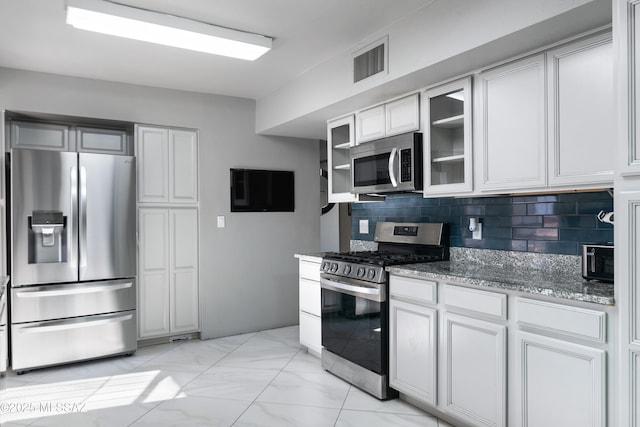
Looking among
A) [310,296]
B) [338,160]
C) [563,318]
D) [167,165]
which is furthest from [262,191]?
[563,318]

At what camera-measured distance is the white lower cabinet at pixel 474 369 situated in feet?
7.08

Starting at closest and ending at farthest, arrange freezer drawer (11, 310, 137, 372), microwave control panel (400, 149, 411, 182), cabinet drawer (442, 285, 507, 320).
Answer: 1. cabinet drawer (442, 285, 507, 320)
2. microwave control panel (400, 149, 411, 182)
3. freezer drawer (11, 310, 137, 372)

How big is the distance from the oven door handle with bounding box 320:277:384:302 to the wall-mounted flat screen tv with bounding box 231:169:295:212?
60.1 inches

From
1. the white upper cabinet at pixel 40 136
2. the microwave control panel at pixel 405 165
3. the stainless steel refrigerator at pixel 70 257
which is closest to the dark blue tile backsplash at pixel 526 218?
the microwave control panel at pixel 405 165

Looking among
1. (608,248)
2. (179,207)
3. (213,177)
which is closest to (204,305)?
(179,207)

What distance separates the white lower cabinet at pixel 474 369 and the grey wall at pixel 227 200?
8.63ft

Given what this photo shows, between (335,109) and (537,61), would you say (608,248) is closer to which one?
(537,61)

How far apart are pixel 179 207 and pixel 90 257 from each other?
94 centimetres

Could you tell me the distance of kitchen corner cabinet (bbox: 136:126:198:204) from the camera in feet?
13.6

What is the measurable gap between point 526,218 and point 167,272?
324 centimetres

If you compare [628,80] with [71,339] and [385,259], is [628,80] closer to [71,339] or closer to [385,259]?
[385,259]

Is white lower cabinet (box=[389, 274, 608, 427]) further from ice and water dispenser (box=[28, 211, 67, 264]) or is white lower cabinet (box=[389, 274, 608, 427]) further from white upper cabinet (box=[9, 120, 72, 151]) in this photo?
white upper cabinet (box=[9, 120, 72, 151])

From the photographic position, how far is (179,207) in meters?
4.34

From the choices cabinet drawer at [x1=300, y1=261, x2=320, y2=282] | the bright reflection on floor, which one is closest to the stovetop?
cabinet drawer at [x1=300, y1=261, x2=320, y2=282]
